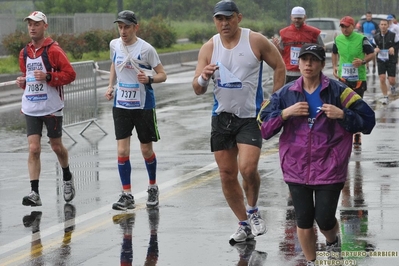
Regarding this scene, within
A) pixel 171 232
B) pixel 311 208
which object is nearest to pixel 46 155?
pixel 171 232

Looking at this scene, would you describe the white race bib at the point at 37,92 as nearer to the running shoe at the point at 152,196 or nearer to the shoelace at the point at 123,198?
the shoelace at the point at 123,198

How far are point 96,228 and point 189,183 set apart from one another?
2.51m

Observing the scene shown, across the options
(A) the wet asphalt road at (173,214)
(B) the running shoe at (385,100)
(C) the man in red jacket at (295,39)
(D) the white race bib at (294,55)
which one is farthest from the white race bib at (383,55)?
(D) the white race bib at (294,55)

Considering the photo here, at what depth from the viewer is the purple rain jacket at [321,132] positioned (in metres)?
7.14

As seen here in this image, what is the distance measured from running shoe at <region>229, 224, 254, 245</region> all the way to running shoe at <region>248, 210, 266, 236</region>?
0.14 feet

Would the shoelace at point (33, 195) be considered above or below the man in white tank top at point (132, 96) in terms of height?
below

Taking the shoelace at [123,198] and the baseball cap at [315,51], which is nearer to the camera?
the baseball cap at [315,51]

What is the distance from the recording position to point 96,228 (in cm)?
951

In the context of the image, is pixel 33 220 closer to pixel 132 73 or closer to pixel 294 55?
pixel 132 73

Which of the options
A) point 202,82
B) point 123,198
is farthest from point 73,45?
point 202,82

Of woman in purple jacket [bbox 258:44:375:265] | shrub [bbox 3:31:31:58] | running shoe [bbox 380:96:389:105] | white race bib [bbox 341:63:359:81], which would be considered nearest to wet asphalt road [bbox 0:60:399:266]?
woman in purple jacket [bbox 258:44:375:265]

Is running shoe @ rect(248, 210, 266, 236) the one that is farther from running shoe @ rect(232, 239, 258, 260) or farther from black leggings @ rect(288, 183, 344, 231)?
black leggings @ rect(288, 183, 344, 231)

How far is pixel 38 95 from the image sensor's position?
35.4ft

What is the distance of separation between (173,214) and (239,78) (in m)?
1.86
